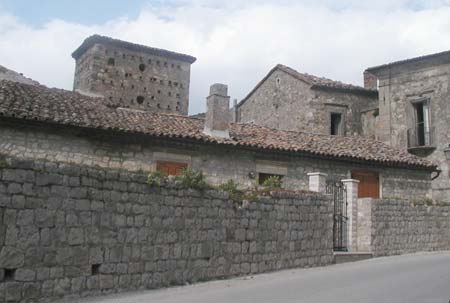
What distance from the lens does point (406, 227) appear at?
15.7 meters

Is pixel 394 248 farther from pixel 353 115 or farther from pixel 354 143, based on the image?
pixel 353 115

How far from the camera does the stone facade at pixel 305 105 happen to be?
2681 cm

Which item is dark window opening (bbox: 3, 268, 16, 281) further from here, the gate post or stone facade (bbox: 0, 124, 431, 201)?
the gate post

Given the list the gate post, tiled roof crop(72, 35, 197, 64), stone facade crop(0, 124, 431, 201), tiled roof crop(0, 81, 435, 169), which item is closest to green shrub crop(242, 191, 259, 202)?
stone facade crop(0, 124, 431, 201)

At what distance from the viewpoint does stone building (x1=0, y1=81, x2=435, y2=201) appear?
13633 mm

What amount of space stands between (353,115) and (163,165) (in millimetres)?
15299

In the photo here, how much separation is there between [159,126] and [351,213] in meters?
6.21

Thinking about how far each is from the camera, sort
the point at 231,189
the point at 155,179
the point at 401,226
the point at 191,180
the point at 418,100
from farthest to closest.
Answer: the point at 418,100, the point at 401,226, the point at 231,189, the point at 191,180, the point at 155,179

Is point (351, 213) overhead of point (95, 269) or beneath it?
overhead

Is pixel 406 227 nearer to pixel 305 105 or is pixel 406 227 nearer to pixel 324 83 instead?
pixel 305 105

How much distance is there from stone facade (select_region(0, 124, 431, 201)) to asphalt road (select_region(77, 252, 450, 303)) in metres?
3.24

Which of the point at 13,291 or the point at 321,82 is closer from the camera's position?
the point at 13,291

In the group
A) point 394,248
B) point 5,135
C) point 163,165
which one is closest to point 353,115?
point 394,248

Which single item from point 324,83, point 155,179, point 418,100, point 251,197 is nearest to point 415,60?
point 418,100
